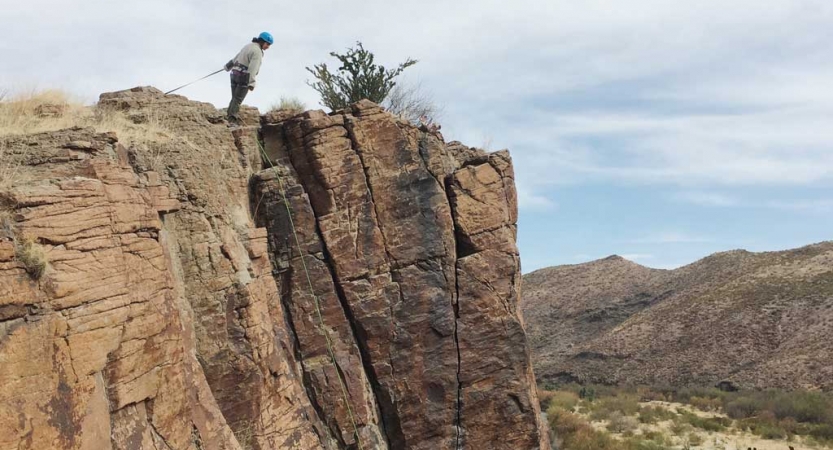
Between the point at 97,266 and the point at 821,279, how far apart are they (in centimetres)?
3882

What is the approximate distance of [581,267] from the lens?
53.1 m

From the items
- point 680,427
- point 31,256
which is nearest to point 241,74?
point 31,256

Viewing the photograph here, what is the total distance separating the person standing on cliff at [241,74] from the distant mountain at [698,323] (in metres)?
28.7

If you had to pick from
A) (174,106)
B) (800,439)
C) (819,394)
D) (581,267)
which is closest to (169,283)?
(174,106)

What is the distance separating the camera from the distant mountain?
32.8 meters

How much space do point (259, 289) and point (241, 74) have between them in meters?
3.59

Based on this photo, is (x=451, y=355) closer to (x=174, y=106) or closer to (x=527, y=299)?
(x=174, y=106)

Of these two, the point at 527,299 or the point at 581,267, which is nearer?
the point at 527,299

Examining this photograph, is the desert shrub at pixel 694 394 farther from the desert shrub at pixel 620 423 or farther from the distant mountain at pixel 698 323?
the desert shrub at pixel 620 423

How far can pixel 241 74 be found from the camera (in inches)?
415

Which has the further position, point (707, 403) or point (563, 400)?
point (707, 403)

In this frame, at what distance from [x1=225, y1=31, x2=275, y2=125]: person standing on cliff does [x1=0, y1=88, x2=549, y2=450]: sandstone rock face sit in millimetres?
323

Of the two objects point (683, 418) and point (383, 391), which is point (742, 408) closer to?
point (683, 418)

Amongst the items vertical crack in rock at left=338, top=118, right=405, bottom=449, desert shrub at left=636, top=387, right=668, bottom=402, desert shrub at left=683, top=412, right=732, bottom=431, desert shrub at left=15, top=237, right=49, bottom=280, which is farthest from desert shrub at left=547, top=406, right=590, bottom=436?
desert shrub at left=15, top=237, right=49, bottom=280
